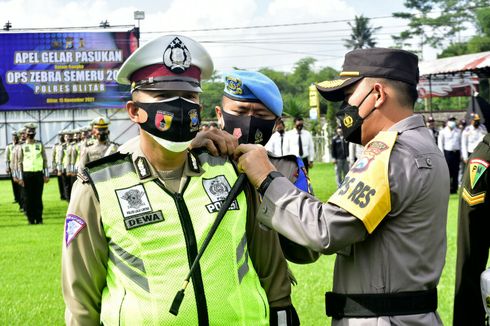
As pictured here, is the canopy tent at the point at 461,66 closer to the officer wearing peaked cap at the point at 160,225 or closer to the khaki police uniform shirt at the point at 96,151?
the khaki police uniform shirt at the point at 96,151

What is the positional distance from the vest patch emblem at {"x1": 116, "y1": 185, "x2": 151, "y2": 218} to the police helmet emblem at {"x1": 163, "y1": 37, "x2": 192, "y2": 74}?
50 centimetres

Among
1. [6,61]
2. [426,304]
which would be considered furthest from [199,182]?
[6,61]

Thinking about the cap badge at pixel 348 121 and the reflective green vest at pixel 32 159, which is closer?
the cap badge at pixel 348 121

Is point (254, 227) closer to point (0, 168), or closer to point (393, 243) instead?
point (393, 243)

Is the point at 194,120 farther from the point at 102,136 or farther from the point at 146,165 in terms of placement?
the point at 102,136

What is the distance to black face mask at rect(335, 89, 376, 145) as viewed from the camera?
328 cm

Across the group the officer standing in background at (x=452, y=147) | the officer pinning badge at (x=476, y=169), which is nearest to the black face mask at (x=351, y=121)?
the officer pinning badge at (x=476, y=169)

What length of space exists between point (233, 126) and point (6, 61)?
33949mm

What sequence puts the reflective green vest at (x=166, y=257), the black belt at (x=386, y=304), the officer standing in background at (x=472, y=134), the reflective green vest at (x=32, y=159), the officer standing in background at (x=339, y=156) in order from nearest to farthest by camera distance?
the reflective green vest at (x=166, y=257), the black belt at (x=386, y=304), the reflective green vest at (x=32, y=159), the officer standing in background at (x=472, y=134), the officer standing in background at (x=339, y=156)

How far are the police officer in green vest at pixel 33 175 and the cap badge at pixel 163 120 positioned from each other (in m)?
14.4

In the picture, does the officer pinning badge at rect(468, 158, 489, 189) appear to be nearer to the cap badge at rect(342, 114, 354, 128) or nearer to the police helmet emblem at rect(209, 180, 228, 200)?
the cap badge at rect(342, 114, 354, 128)

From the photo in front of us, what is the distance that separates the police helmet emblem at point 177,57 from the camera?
300cm

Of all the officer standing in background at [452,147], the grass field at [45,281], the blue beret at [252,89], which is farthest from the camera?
the officer standing in background at [452,147]

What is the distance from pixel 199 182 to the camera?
2.96 m
